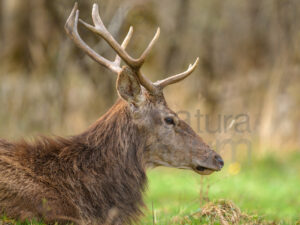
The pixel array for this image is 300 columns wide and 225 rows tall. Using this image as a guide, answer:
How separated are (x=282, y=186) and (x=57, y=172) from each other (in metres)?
6.42

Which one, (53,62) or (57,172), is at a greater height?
(53,62)

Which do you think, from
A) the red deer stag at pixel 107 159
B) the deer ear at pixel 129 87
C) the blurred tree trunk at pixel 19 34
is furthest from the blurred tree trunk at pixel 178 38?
the deer ear at pixel 129 87

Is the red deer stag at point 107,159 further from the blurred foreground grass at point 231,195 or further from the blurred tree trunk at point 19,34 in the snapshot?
the blurred tree trunk at point 19,34

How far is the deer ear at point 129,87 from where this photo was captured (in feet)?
16.3

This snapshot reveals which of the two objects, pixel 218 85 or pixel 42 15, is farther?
pixel 218 85

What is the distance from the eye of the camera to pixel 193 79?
17641 millimetres

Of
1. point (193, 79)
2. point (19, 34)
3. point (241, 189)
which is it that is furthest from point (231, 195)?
point (193, 79)

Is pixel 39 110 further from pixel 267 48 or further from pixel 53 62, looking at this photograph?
pixel 267 48

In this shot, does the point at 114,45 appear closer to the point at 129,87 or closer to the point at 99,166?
the point at 129,87

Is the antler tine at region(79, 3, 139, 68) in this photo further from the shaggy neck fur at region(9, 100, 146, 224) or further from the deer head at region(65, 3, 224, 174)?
the shaggy neck fur at region(9, 100, 146, 224)

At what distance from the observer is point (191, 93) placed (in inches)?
672

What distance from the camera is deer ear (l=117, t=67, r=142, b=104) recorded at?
4.96 metres

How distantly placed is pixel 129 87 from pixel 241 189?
4.74 m

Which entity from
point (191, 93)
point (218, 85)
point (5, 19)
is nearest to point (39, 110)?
point (5, 19)
